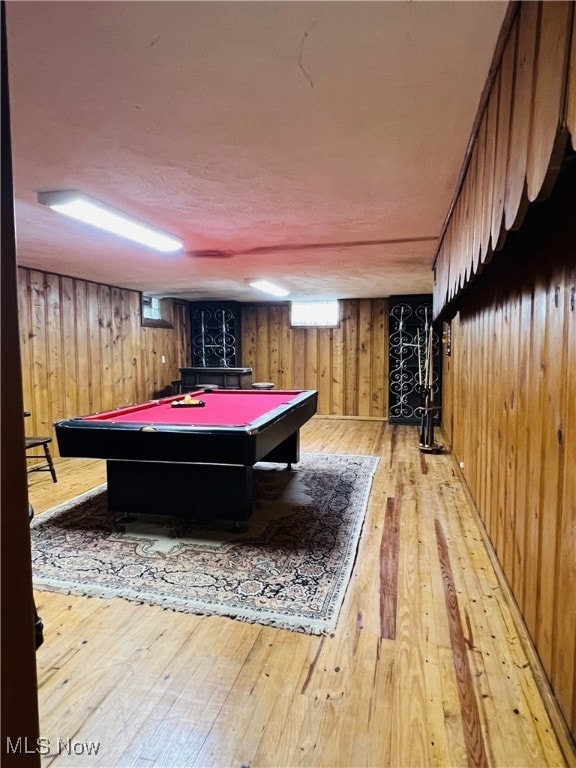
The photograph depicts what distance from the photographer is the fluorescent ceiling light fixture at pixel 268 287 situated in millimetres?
5682

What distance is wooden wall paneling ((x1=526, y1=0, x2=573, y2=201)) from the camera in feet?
2.57

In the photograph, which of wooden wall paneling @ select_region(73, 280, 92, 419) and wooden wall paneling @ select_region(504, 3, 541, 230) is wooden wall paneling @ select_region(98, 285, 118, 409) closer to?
wooden wall paneling @ select_region(73, 280, 92, 419)

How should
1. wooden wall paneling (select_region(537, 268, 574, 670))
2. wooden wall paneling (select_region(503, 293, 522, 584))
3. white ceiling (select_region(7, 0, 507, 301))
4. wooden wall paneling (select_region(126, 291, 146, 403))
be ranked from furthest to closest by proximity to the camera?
1. wooden wall paneling (select_region(126, 291, 146, 403))
2. wooden wall paneling (select_region(503, 293, 522, 584))
3. wooden wall paneling (select_region(537, 268, 574, 670))
4. white ceiling (select_region(7, 0, 507, 301))

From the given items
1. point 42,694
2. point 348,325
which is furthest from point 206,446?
point 348,325

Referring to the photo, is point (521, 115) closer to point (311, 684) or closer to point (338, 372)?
point (311, 684)

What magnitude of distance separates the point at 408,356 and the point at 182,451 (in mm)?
5517

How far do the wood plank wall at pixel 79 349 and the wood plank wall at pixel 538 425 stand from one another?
153 inches

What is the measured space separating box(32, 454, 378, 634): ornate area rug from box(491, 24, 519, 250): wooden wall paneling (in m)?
1.79

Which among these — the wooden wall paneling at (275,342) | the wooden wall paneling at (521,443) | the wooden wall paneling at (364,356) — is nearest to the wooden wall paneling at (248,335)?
the wooden wall paneling at (275,342)

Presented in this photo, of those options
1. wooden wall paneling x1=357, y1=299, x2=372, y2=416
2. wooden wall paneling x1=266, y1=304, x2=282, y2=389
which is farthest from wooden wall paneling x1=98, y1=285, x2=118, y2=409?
wooden wall paneling x1=357, y1=299, x2=372, y2=416

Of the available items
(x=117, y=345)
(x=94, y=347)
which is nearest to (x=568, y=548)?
(x=94, y=347)

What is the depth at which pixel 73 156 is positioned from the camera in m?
1.92

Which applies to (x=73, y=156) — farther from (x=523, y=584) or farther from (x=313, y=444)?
(x=313, y=444)

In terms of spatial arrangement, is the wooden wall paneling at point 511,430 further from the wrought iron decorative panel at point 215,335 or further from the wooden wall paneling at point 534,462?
the wrought iron decorative panel at point 215,335
